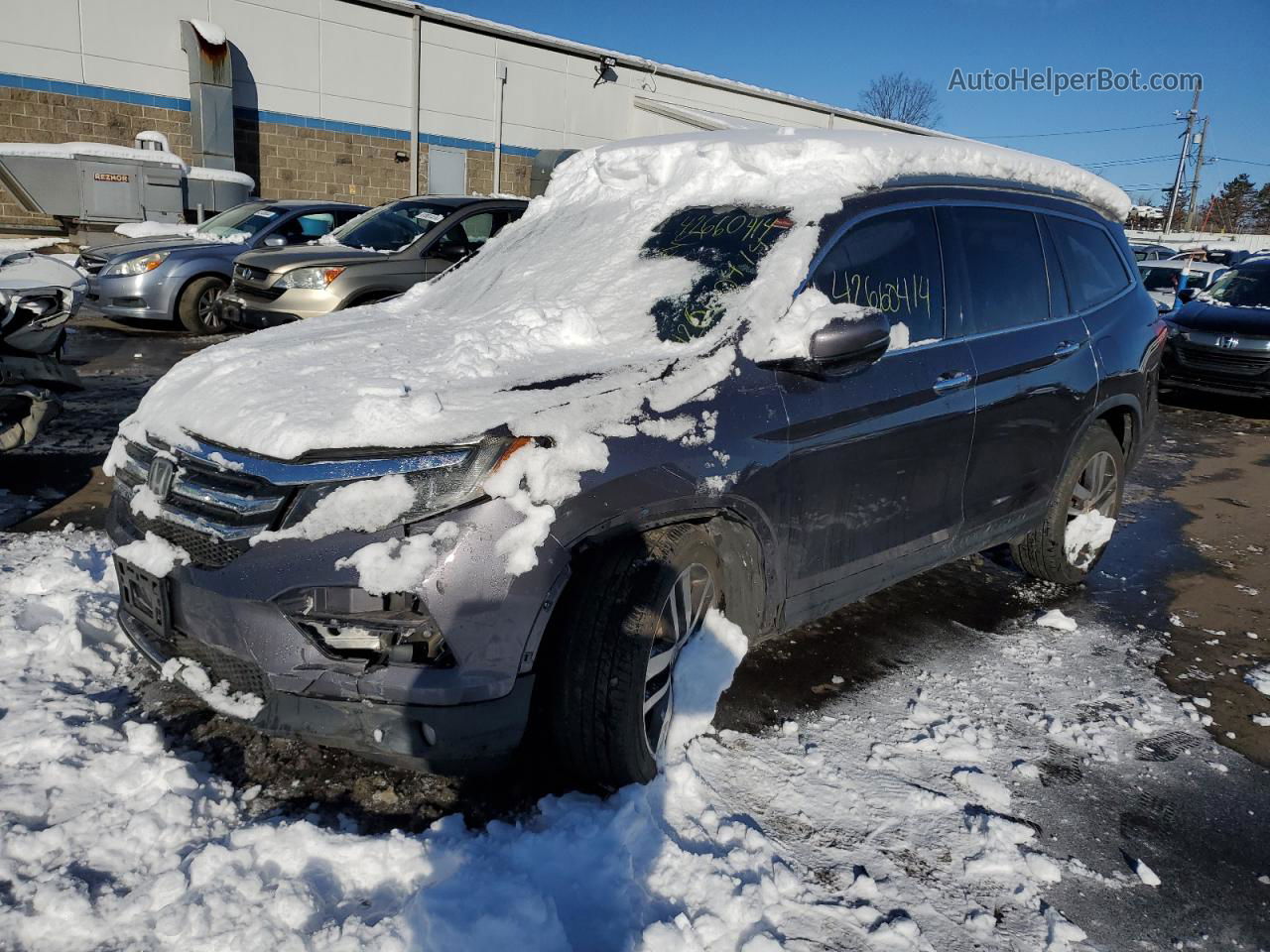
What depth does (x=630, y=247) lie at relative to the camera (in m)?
3.42

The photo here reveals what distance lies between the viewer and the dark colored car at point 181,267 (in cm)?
1029

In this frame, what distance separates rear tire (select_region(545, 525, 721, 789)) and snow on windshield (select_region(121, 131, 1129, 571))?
25 cm

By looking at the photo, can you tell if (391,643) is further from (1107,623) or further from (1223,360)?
(1223,360)

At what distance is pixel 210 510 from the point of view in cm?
249

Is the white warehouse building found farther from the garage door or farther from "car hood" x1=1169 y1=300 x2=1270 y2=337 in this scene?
"car hood" x1=1169 y1=300 x2=1270 y2=337

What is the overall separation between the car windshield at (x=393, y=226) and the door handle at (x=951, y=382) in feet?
23.0

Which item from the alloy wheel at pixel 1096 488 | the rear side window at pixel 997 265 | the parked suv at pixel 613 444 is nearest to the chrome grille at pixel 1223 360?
the alloy wheel at pixel 1096 488

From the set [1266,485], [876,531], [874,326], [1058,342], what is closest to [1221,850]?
[876,531]

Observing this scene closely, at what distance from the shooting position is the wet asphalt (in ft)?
8.34

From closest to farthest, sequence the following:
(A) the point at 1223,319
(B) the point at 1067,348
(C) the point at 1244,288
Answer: (B) the point at 1067,348 → (A) the point at 1223,319 → (C) the point at 1244,288

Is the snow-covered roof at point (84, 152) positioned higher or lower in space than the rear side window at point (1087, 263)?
higher

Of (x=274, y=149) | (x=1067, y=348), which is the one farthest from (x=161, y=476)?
(x=274, y=149)

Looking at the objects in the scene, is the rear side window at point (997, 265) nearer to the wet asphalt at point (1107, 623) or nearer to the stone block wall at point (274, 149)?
the wet asphalt at point (1107, 623)

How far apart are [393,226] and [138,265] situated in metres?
3.14
